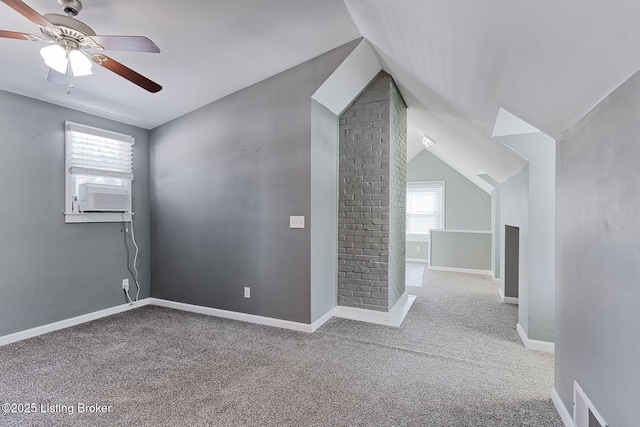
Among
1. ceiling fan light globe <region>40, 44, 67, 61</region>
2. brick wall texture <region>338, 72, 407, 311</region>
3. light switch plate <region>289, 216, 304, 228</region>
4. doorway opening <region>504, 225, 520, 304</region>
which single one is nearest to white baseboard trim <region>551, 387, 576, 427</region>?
brick wall texture <region>338, 72, 407, 311</region>

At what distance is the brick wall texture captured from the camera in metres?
3.40

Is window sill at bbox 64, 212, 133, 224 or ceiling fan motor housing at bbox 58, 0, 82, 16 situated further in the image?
window sill at bbox 64, 212, 133, 224

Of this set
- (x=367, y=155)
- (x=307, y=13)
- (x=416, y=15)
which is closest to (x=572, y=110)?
(x=416, y=15)

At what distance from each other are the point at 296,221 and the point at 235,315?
1302 millimetres

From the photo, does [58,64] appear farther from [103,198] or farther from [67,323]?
[67,323]

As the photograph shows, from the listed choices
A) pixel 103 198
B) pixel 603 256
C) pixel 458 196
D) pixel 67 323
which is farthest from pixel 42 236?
pixel 458 196

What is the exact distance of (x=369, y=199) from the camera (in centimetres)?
347

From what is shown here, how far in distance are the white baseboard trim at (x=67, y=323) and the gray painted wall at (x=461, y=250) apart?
5.24m

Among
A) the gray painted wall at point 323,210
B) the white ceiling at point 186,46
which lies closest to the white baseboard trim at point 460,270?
the gray painted wall at point 323,210

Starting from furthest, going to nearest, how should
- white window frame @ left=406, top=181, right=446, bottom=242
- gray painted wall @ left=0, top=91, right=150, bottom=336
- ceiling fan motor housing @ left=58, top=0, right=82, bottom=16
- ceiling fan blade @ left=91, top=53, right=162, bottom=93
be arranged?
white window frame @ left=406, top=181, right=446, bottom=242
gray painted wall @ left=0, top=91, right=150, bottom=336
ceiling fan blade @ left=91, top=53, right=162, bottom=93
ceiling fan motor housing @ left=58, top=0, right=82, bottom=16

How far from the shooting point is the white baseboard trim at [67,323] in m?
2.76

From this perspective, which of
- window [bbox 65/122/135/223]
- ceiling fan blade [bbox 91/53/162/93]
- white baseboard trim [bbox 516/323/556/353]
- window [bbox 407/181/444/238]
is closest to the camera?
ceiling fan blade [bbox 91/53/162/93]

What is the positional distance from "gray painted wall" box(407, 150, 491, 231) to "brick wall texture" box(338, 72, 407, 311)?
13.5 ft

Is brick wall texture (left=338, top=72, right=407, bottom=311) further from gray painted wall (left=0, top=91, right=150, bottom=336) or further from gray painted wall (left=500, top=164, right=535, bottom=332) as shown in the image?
gray painted wall (left=0, top=91, right=150, bottom=336)
